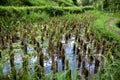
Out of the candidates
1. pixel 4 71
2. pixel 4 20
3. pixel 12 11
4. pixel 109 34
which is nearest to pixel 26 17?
pixel 12 11

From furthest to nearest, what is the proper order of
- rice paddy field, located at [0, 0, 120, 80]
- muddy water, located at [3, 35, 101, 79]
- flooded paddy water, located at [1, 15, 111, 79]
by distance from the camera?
muddy water, located at [3, 35, 101, 79] < flooded paddy water, located at [1, 15, 111, 79] < rice paddy field, located at [0, 0, 120, 80]

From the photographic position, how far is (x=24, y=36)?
357 inches

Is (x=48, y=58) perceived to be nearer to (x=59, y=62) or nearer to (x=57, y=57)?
(x=57, y=57)

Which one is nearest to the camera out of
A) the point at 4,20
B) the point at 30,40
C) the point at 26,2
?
the point at 30,40

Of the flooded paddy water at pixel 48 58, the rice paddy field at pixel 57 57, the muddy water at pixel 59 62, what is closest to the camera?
the rice paddy field at pixel 57 57

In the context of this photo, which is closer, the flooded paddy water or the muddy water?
the flooded paddy water

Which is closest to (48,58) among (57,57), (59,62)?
(57,57)

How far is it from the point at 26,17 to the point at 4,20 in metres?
2.07

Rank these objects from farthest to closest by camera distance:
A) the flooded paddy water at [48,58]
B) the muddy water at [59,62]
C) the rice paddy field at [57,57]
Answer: the muddy water at [59,62] → the flooded paddy water at [48,58] → the rice paddy field at [57,57]

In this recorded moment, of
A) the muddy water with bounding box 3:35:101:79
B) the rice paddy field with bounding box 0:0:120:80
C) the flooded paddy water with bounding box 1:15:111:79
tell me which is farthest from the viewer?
the muddy water with bounding box 3:35:101:79

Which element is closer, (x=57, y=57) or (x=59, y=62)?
(x=59, y=62)

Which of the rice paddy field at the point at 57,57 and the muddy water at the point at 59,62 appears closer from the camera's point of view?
the rice paddy field at the point at 57,57

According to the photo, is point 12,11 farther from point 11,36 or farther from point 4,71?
point 4,71

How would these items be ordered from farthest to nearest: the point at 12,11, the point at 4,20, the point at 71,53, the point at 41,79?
the point at 12,11 → the point at 4,20 → the point at 71,53 → the point at 41,79
